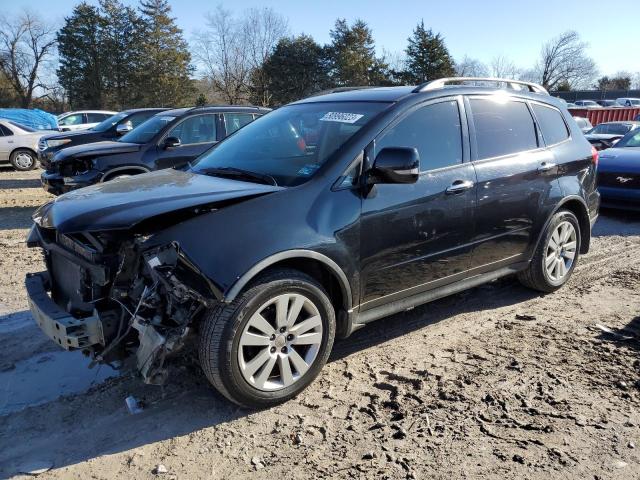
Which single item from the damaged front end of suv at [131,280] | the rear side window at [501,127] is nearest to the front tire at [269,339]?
the damaged front end of suv at [131,280]

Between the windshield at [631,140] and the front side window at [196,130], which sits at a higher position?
the front side window at [196,130]

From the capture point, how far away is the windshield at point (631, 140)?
966 centimetres

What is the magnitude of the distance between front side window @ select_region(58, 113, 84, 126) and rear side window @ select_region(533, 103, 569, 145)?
20.2m

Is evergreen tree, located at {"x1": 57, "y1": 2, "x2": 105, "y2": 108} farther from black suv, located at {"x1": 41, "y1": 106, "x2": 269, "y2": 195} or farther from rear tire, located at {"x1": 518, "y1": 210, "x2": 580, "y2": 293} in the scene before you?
rear tire, located at {"x1": 518, "y1": 210, "x2": 580, "y2": 293}

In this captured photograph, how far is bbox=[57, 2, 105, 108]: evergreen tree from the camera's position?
1820 inches

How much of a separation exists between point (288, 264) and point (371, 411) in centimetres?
102

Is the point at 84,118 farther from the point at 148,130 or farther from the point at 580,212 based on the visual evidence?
the point at 580,212

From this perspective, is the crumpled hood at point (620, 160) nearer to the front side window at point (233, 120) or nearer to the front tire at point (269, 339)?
the front side window at point (233, 120)

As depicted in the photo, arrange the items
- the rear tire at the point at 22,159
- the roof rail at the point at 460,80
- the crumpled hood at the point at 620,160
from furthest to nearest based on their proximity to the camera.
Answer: the rear tire at the point at 22,159
the crumpled hood at the point at 620,160
the roof rail at the point at 460,80

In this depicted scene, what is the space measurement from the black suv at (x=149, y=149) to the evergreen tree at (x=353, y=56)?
3565cm

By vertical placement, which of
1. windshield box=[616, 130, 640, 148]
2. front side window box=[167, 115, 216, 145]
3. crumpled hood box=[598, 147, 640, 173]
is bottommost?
crumpled hood box=[598, 147, 640, 173]

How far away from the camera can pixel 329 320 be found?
10.9ft

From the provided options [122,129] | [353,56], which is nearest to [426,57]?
[353,56]

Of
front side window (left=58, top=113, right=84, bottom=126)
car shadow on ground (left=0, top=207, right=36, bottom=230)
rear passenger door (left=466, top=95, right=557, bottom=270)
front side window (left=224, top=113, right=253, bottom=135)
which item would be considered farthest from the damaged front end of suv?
front side window (left=58, top=113, right=84, bottom=126)
